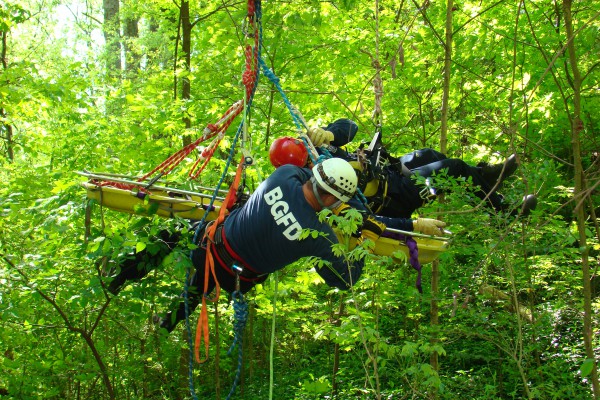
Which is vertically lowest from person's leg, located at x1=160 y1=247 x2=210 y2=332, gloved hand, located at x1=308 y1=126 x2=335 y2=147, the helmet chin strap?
person's leg, located at x1=160 y1=247 x2=210 y2=332

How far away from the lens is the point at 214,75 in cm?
572

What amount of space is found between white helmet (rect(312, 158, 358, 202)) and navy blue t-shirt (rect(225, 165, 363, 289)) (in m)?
0.19

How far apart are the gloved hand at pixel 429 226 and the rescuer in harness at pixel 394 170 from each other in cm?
29

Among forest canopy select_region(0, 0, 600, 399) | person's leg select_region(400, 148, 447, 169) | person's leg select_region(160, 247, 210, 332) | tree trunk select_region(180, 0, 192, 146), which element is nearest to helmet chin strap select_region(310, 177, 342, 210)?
forest canopy select_region(0, 0, 600, 399)

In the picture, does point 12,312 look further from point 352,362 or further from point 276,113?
point 352,362

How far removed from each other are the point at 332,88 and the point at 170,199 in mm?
2712

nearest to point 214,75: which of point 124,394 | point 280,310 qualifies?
point 280,310

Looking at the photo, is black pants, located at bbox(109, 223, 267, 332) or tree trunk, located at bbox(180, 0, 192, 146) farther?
tree trunk, located at bbox(180, 0, 192, 146)

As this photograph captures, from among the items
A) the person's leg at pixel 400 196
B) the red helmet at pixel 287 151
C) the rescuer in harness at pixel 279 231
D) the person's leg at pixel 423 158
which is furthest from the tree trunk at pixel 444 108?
the red helmet at pixel 287 151

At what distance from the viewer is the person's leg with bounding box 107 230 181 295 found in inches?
134

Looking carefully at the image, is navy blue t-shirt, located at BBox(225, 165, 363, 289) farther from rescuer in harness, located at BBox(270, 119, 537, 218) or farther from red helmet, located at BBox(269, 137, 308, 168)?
rescuer in harness, located at BBox(270, 119, 537, 218)

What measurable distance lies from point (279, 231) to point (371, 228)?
75 cm

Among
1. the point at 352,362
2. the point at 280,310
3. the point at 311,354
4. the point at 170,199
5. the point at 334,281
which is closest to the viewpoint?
the point at 334,281

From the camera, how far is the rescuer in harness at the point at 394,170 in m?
4.36
